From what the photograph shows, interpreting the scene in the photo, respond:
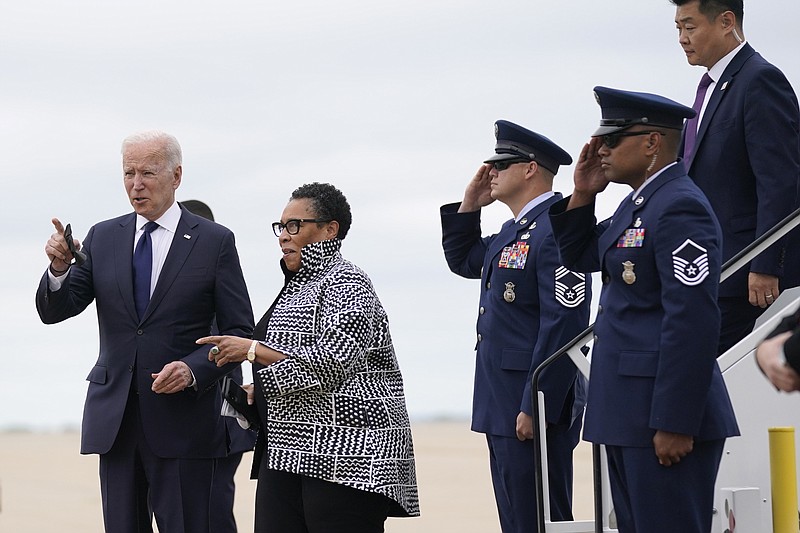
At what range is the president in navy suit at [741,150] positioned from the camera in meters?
4.93

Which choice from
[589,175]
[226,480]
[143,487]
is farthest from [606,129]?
[226,480]

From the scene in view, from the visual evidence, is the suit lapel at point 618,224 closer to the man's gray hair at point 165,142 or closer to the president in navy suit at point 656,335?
the president in navy suit at point 656,335

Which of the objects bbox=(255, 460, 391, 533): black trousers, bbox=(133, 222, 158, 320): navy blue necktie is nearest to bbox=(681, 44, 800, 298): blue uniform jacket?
bbox=(255, 460, 391, 533): black trousers

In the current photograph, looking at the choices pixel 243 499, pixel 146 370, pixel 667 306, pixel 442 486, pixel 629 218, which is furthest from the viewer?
pixel 442 486

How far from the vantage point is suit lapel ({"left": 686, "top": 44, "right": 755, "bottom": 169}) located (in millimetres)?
5227

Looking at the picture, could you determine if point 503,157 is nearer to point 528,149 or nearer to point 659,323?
point 528,149

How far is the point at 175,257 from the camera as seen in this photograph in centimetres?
558

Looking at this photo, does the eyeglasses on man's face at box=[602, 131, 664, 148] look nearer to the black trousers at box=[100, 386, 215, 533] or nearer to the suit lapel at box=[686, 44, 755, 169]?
the suit lapel at box=[686, 44, 755, 169]

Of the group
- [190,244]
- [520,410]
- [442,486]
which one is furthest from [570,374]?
[442,486]

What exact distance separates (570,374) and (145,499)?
1762 millimetres

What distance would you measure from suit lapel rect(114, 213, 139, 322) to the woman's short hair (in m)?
0.78

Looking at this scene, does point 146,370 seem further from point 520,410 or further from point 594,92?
point 594,92

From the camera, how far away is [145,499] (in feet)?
17.9

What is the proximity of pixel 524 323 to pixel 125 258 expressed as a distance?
1.65 meters
